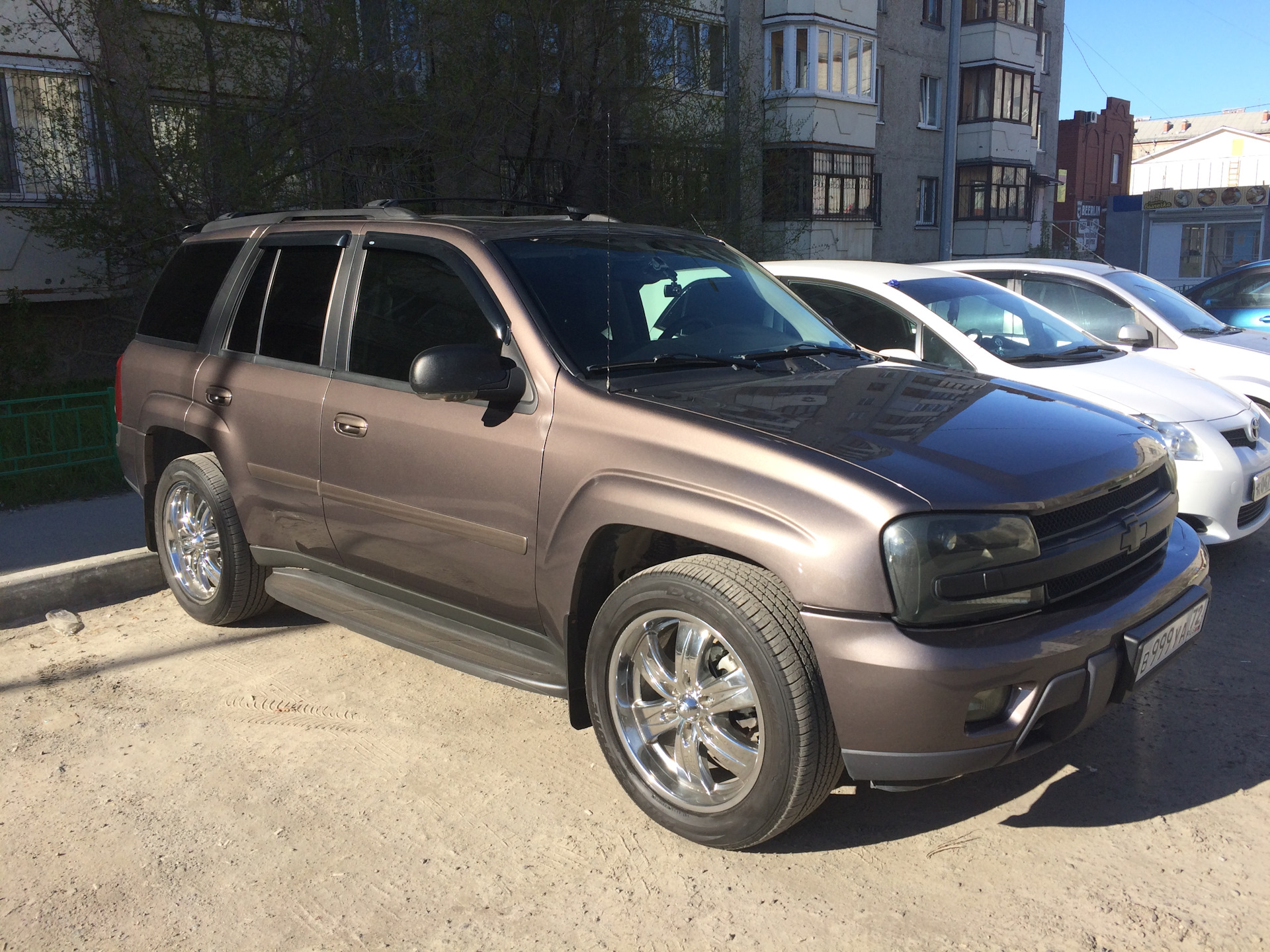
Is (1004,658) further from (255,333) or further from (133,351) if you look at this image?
(133,351)

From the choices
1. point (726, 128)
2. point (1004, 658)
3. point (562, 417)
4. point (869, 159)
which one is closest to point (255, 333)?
point (562, 417)

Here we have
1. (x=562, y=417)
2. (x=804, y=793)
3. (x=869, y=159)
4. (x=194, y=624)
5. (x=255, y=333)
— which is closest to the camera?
(x=804, y=793)

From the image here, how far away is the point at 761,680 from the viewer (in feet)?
9.81

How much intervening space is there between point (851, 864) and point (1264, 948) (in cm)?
106

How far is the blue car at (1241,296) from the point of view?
12156 millimetres

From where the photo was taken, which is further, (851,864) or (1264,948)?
(851,864)

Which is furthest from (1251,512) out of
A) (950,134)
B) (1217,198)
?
(1217,198)

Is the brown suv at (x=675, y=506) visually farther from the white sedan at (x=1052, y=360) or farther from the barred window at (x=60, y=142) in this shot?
the barred window at (x=60, y=142)

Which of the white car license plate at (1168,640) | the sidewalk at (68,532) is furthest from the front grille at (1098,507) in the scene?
the sidewalk at (68,532)

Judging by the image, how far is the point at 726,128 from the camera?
66.4ft

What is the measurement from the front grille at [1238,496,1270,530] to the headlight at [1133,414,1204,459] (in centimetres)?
42

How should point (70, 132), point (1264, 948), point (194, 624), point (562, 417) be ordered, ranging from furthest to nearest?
point (70, 132), point (194, 624), point (562, 417), point (1264, 948)

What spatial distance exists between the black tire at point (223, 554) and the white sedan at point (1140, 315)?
527cm

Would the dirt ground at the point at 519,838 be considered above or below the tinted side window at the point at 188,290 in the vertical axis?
below
